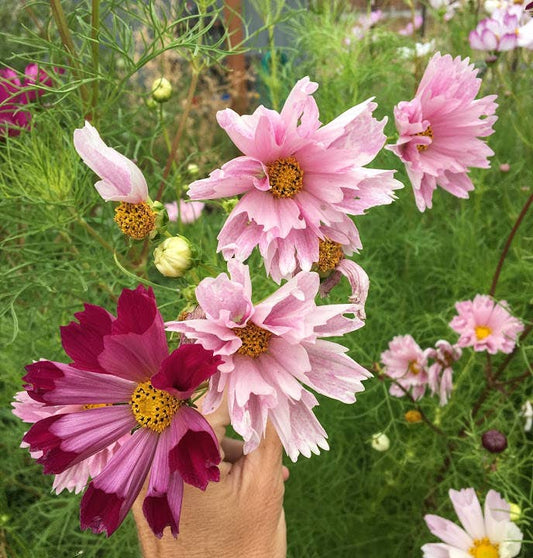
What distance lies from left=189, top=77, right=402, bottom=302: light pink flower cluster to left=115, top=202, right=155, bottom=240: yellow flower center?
5 centimetres

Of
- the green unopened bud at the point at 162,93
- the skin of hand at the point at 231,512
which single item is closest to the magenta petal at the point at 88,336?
the skin of hand at the point at 231,512

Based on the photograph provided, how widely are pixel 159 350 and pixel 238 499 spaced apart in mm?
272

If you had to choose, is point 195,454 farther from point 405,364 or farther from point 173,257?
point 405,364

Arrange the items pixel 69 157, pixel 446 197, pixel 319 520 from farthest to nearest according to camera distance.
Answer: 1. pixel 446 197
2. pixel 319 520
3. pixel 69 157

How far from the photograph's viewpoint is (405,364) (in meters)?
0.98

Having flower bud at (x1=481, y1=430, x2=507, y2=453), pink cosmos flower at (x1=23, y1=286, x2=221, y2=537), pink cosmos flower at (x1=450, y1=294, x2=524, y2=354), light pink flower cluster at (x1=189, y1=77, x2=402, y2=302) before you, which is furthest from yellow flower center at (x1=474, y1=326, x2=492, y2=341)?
pink cosmos flower at (x1=23, y1=286, x2=221, y2=537)

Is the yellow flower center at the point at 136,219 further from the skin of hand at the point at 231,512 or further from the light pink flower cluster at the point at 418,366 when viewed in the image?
the light pink flower cluster at the point at 418,366

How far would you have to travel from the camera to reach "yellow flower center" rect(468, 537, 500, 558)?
85cm

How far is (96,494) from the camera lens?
0.44 metres

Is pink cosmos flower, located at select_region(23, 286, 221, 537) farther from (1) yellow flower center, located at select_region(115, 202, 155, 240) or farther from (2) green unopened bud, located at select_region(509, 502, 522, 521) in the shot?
(2) green unopened bud, located at select_region(509, 502, 522, 521)

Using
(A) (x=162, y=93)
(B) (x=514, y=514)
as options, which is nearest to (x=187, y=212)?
(A) (x=162, y=93)

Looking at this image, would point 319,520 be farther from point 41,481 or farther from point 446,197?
point 446,197

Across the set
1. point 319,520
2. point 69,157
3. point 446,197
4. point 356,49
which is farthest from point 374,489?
point 356,49

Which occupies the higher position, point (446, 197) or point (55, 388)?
point (55, 388)
